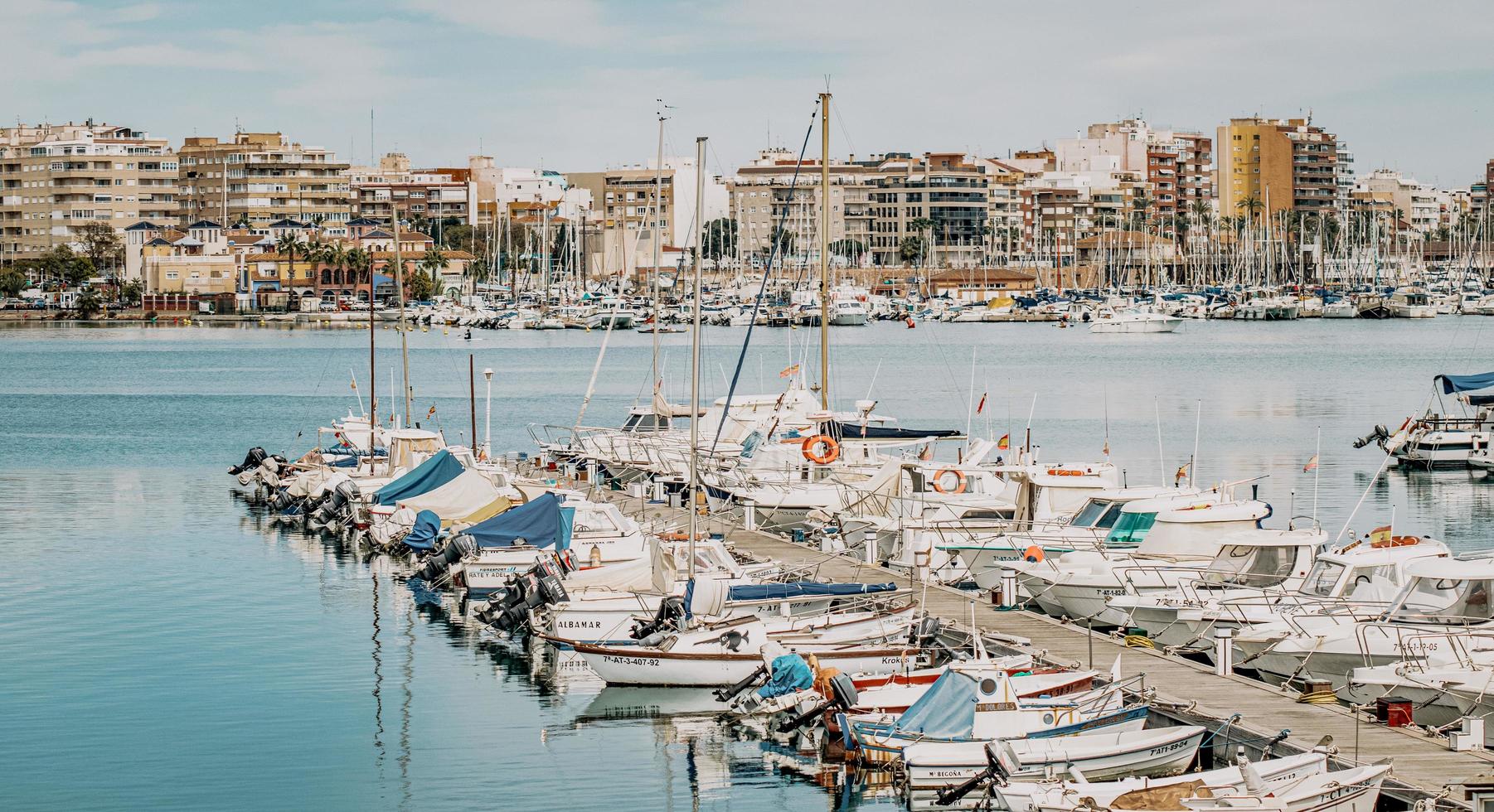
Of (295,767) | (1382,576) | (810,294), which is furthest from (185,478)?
(810,294)

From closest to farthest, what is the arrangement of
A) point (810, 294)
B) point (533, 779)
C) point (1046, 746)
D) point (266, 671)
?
point (1046, 746) → point (533, 779) → point (266, 671) → point (810, 294)

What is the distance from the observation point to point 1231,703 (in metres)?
20.5

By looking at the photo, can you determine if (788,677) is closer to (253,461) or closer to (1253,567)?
(1253,567)

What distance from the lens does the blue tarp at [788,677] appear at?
22266 millimetres

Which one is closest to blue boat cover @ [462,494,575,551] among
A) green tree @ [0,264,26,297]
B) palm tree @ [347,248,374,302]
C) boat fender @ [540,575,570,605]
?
boat fender @ [540,575,570,605]

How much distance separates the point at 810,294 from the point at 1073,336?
22141 mm

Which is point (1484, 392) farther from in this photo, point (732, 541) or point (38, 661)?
point (38, 661)

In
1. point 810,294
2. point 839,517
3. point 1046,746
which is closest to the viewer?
point 1046,746

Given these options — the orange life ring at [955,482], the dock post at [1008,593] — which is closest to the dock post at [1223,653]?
the dock post at [1008,593]

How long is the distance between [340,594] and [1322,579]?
18.5m

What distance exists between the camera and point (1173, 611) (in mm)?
25000

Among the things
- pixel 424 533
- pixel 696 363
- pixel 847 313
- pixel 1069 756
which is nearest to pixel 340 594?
pixel 424 533

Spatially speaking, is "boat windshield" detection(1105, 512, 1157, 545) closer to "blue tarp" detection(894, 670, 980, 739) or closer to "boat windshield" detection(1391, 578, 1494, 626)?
"boat windshield" detection(1391, 578, 1494, 626)

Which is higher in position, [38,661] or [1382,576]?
[1382,576]
